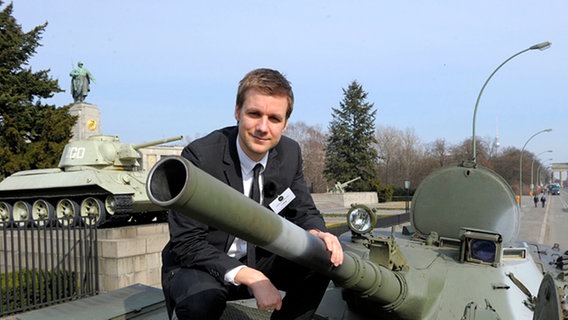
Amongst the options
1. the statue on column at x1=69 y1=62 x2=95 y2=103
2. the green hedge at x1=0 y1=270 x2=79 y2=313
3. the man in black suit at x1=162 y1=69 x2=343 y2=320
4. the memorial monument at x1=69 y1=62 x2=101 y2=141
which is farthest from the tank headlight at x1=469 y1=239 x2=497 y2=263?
the statue on column at x1=69 y1=62 x2=95 y2=103

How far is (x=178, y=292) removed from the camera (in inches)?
90.1

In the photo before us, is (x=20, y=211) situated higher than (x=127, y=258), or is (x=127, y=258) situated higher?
(x=20, y=211)

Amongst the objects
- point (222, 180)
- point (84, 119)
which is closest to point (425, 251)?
point (222, 180)

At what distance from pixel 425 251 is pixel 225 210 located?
2619 millimetres

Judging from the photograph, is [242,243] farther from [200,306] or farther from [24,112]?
[24,112]

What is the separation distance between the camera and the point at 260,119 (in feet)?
7.02

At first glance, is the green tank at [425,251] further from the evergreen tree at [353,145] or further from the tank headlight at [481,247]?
the evergreen tree at [353,145]

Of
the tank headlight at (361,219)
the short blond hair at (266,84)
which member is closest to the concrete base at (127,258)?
the tank headlight at (361,219)

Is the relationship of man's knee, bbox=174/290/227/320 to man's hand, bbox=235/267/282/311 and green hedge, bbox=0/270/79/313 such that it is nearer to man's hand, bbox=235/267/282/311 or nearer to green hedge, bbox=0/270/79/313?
man's hand, bbox=235/267/282/311

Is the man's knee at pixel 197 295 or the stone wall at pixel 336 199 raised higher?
the man's knee at pixel 197 295

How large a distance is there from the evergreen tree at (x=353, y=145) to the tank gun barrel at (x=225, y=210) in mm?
44516

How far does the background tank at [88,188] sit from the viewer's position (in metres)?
12.3

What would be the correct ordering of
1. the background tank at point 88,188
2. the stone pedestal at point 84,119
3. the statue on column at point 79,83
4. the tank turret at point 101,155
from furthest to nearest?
the statue on column at point 79,83
the stone pedestal at point 84,119
the tank turret at point 101,155
the background tank at point 88,188

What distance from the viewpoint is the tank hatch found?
4320 millimetres
